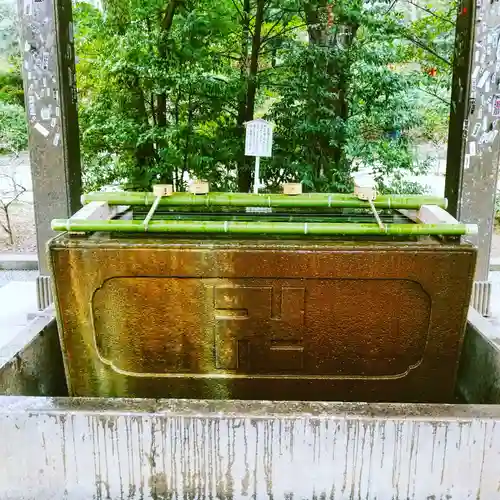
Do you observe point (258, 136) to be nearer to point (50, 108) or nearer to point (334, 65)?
point (50, 108)

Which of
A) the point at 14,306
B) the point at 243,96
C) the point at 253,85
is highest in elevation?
the point at 253,85

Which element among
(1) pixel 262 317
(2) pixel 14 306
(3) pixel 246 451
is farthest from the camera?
(2) pixel 14 306

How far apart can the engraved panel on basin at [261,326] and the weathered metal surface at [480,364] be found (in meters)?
0.43

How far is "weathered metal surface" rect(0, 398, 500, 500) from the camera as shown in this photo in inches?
91.3

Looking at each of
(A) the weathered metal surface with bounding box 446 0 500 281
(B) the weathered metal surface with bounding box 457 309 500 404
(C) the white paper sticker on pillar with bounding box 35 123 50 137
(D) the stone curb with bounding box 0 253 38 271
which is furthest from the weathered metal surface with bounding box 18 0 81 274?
(B) the weathered metal surface with bounding box 457 309 500 404

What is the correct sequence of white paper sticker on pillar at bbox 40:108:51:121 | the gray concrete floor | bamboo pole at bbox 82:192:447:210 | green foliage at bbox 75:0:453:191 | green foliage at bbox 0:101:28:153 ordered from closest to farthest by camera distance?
bamboo pole at bbox 82:192:447:210 < white paper sticker on pillar at bbox 40:108:51:121 < the gray concrete floor < green foliage at bbox 75:0:453:191 < green foliage at bbox 0:101:28:153

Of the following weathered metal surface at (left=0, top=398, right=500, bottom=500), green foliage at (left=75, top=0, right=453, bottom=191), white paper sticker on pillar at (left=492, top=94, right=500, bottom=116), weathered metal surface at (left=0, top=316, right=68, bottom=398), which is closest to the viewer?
weathered metal surface at (left=0, top=398, right=500, bottom=500)

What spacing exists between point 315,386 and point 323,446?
658mm

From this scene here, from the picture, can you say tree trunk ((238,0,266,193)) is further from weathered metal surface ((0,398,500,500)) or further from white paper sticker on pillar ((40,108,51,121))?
weathered metal surface ((0,398,500,500))

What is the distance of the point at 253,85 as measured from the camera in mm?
8070

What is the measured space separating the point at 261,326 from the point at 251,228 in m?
0.52

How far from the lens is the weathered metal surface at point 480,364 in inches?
119

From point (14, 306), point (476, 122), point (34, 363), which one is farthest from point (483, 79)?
point (14, 306)

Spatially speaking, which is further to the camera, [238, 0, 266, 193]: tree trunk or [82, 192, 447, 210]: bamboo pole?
[238, 0, 266, 193]: tree trunk
